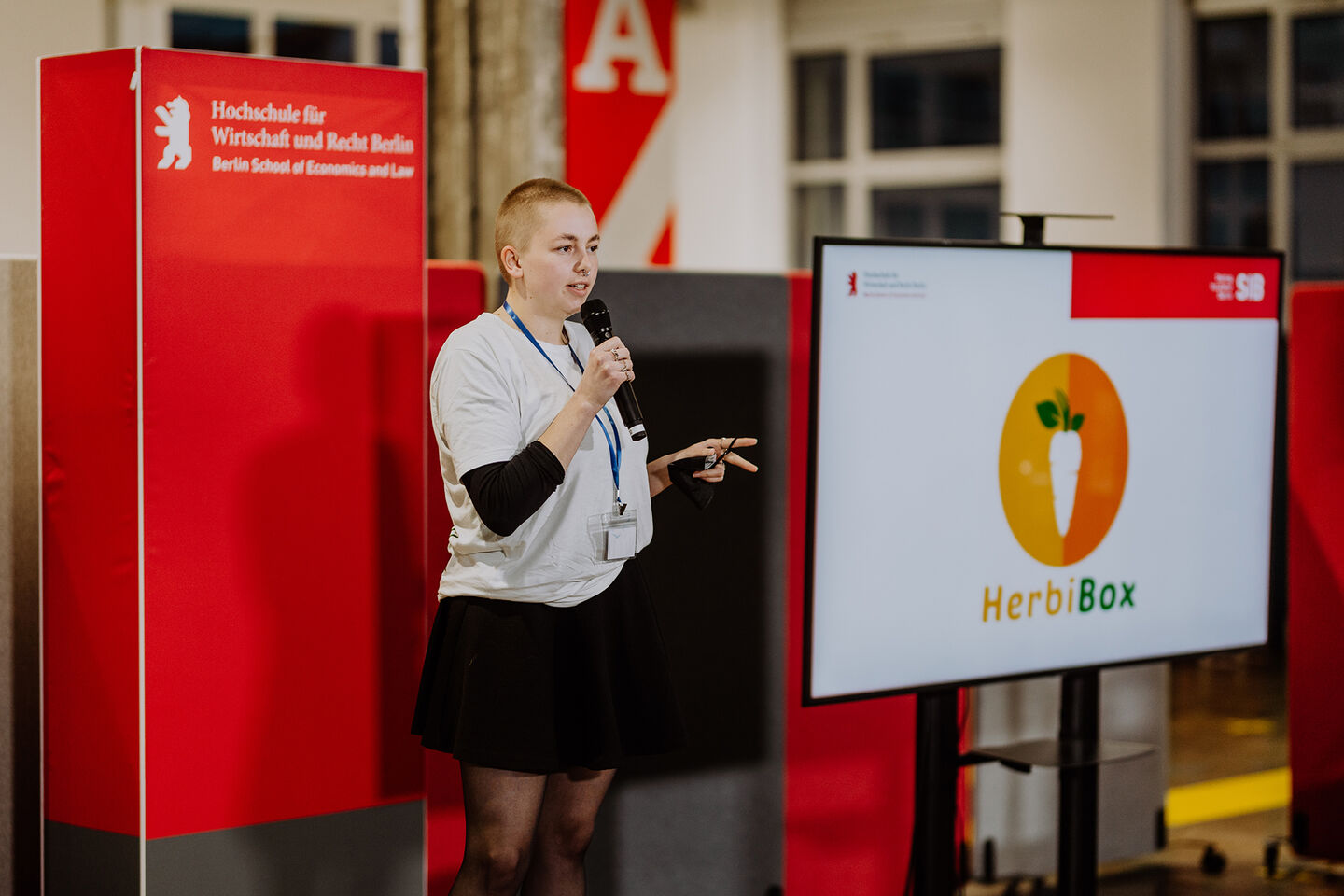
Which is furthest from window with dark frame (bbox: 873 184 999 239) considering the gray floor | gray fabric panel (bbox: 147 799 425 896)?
gray fabric panel (bbox: 147 799 425 896)

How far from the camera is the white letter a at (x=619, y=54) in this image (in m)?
4.61

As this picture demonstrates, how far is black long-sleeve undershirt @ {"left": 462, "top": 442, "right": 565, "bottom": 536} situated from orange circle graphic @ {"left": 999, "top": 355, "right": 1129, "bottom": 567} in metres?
0.91

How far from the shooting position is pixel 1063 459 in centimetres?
259

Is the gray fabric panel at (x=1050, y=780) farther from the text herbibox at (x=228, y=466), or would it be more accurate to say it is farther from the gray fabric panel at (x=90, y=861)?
the gray fabric panel at (x=90, y=861)

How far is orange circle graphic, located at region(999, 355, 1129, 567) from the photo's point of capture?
2.54 m

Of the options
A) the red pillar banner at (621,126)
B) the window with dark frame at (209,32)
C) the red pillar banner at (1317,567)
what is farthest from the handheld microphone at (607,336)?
the window with dark frame at (209,32)

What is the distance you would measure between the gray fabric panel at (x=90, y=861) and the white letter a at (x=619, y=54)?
9.12ft

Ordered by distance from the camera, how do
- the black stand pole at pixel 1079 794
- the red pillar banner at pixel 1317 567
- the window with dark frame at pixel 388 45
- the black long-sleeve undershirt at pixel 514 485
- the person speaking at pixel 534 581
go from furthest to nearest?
Result: the window with dark frame at pixel 388 45 → the red pillar banner at pixel 1317 567 → the black stand pole at pixel 1079 794 → the person speaking at pixel 534 581 → the black long-sleeve undershirt at pixel 514 485

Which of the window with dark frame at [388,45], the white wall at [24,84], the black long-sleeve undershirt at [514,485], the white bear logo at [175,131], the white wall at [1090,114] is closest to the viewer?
the black long-sleeve undershirt at [514,485]

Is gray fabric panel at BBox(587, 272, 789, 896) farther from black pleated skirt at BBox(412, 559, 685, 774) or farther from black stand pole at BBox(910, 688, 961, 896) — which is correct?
black pleated skirt at BBox(412, 559, 685, 774)

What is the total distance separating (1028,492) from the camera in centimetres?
256

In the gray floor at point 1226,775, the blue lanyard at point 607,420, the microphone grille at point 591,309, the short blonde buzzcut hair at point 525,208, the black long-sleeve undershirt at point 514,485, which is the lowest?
the gray floor at point 1226,775

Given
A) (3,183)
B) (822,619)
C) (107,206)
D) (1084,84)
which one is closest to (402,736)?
(822,619)

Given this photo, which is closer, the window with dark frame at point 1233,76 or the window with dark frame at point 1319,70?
the window with dark frame at point 1319,70
